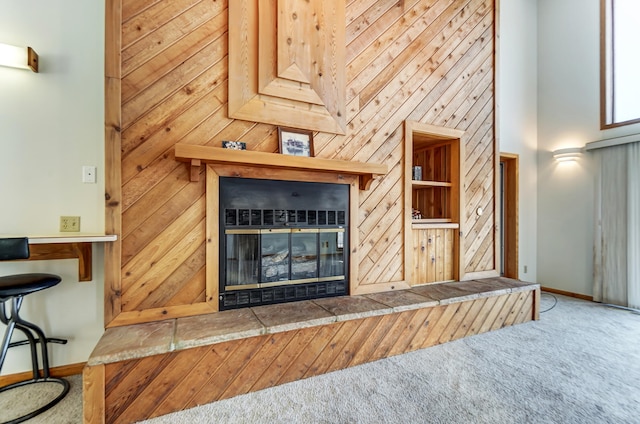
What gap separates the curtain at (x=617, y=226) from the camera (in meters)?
3.40

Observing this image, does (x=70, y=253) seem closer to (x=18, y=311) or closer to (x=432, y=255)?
(x=18, y=311)

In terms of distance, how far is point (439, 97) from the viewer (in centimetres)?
315

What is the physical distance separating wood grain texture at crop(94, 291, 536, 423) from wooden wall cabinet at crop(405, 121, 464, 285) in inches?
23.1

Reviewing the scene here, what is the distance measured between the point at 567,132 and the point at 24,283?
6.16m

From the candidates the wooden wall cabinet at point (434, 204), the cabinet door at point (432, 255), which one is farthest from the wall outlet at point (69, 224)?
the cabinet door at point (432, 255)

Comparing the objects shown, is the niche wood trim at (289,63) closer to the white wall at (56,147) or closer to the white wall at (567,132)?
the white wall at (56,147)

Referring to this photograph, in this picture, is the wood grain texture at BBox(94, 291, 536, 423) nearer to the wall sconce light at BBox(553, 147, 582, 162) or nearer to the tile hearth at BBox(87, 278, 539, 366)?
the tile hearth at BBox(87, 278, 539, 366)

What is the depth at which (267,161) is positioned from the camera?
210 centimetres

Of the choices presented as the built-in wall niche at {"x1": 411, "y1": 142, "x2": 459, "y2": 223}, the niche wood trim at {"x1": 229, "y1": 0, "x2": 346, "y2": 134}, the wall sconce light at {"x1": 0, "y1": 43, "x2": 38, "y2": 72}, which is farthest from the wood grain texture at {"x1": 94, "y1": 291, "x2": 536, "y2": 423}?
the wall sconce light at {"x1": 0, "y1": 43, "x2": 38, "y2": 72}

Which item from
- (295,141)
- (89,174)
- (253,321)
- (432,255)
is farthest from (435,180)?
(89,174)

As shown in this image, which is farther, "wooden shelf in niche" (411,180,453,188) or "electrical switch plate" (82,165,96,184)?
"wooden shelf in niche" (411,180,453,188)

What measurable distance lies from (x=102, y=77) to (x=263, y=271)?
1.89 metres

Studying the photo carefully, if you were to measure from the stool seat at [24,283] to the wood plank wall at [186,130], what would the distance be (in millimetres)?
313

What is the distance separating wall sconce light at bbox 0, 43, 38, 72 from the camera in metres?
1.81
